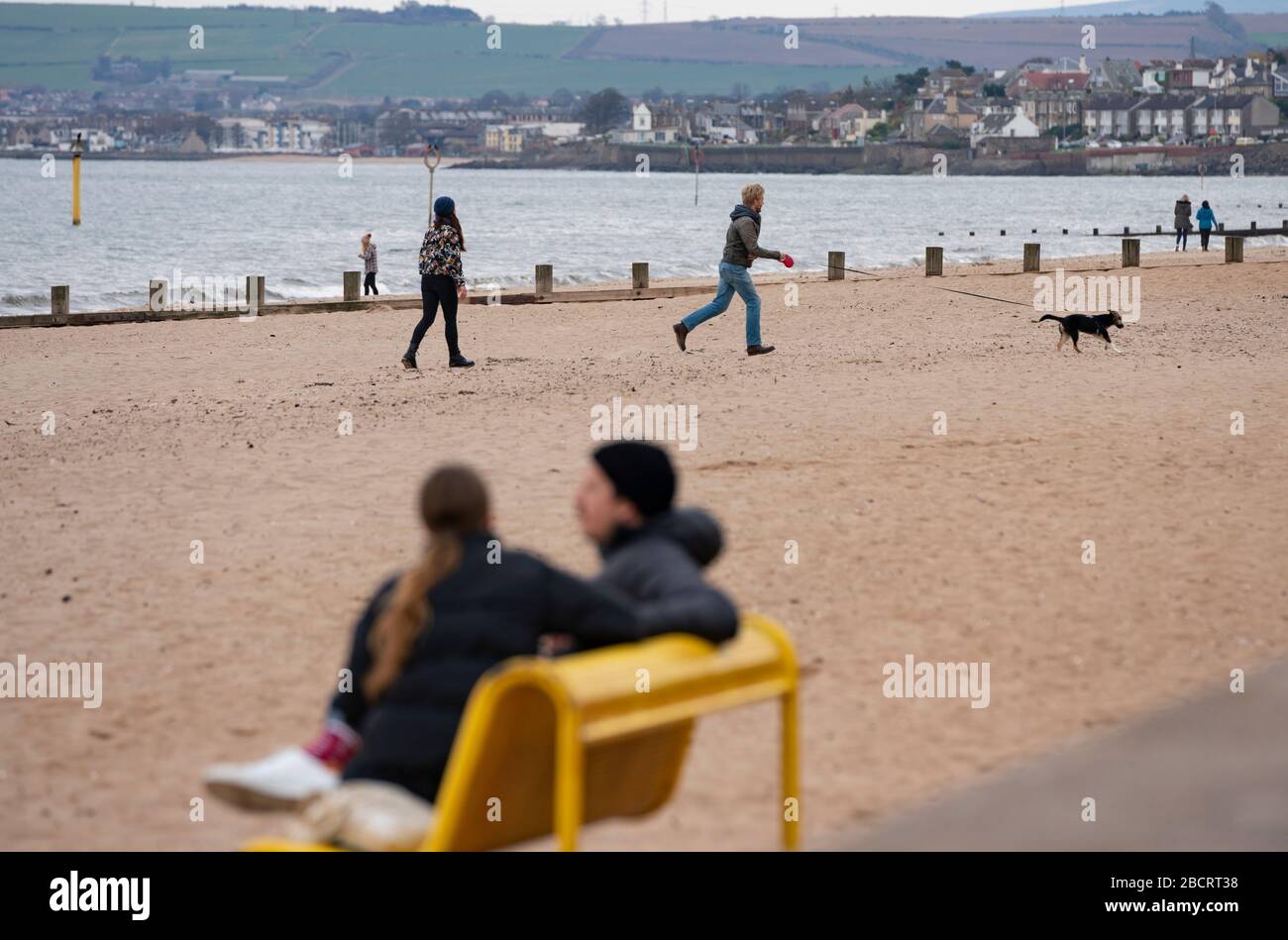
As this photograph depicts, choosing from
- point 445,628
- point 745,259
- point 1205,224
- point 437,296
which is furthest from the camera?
point 1205,224

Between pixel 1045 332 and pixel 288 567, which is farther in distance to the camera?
pixel 1045 332

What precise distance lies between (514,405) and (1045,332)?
819 centimetres

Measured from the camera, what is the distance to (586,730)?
12.7 ft

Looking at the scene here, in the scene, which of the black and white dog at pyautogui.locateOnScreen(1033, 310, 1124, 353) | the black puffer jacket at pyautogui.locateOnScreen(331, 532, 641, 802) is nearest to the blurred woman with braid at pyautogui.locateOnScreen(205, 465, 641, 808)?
the black puffer jacket at pyautogui.locateOnScreen(331, 532, 641, 802)

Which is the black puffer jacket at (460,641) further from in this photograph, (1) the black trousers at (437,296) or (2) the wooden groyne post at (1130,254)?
(2) the wooden groyne post at (1130,254)

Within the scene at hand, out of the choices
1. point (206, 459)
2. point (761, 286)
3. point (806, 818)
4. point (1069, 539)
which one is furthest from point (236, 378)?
point (761, 286)

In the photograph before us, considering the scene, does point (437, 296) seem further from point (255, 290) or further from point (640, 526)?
Answer: point (640, 526)

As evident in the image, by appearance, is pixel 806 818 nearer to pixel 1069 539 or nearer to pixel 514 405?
pixel 1069 539

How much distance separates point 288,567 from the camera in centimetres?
860

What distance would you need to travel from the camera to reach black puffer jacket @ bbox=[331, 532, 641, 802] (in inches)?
166

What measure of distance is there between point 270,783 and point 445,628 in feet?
2.00

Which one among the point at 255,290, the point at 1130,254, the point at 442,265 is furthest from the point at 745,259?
the point at 1130,254

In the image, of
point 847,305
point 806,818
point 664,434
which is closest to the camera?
point 806,818

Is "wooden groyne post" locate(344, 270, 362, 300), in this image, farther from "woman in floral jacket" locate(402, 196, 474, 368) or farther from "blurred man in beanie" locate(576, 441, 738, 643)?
"blurred man in beanie" locate(576, 441, 738, 643)
